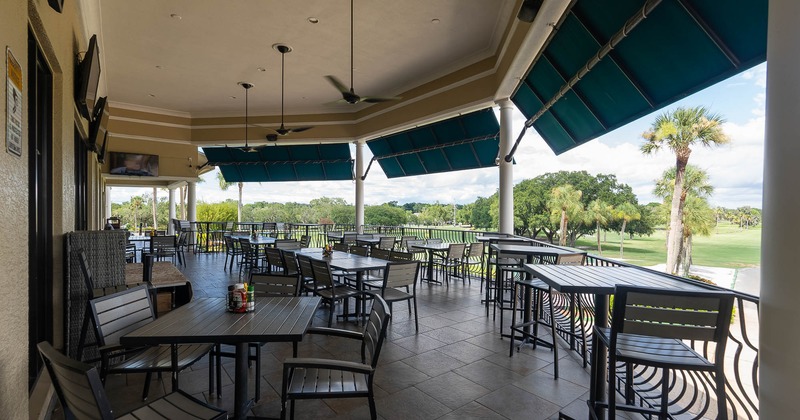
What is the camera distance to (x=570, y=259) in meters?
3.59

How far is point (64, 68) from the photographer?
8.85 ft

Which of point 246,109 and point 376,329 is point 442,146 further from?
point 376,329

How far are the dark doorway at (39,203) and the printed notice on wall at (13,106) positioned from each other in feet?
2.08

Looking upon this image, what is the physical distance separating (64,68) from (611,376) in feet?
13.2

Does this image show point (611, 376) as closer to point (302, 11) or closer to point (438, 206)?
point (302, 11)

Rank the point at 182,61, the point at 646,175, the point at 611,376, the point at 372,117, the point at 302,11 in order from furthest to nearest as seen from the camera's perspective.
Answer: the point at 646,175 → the point at 372,117 → the point at 182,61 → the point at 302,11 → the point at 611,376

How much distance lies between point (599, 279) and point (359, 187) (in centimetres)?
855

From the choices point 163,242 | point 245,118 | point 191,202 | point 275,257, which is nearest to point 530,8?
point 275,257

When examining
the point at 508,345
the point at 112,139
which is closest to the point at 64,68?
the point at 508,345

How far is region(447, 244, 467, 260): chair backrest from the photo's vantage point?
627 cm

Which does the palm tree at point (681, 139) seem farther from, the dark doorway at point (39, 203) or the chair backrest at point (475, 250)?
the dark doorway at point (39, 203)

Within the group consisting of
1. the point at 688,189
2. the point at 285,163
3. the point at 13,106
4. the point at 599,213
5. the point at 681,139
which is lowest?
the point at 599,213

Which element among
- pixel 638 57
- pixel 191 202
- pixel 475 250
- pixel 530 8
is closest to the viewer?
pixel 530 8

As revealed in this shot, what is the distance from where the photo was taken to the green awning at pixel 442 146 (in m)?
8.20
